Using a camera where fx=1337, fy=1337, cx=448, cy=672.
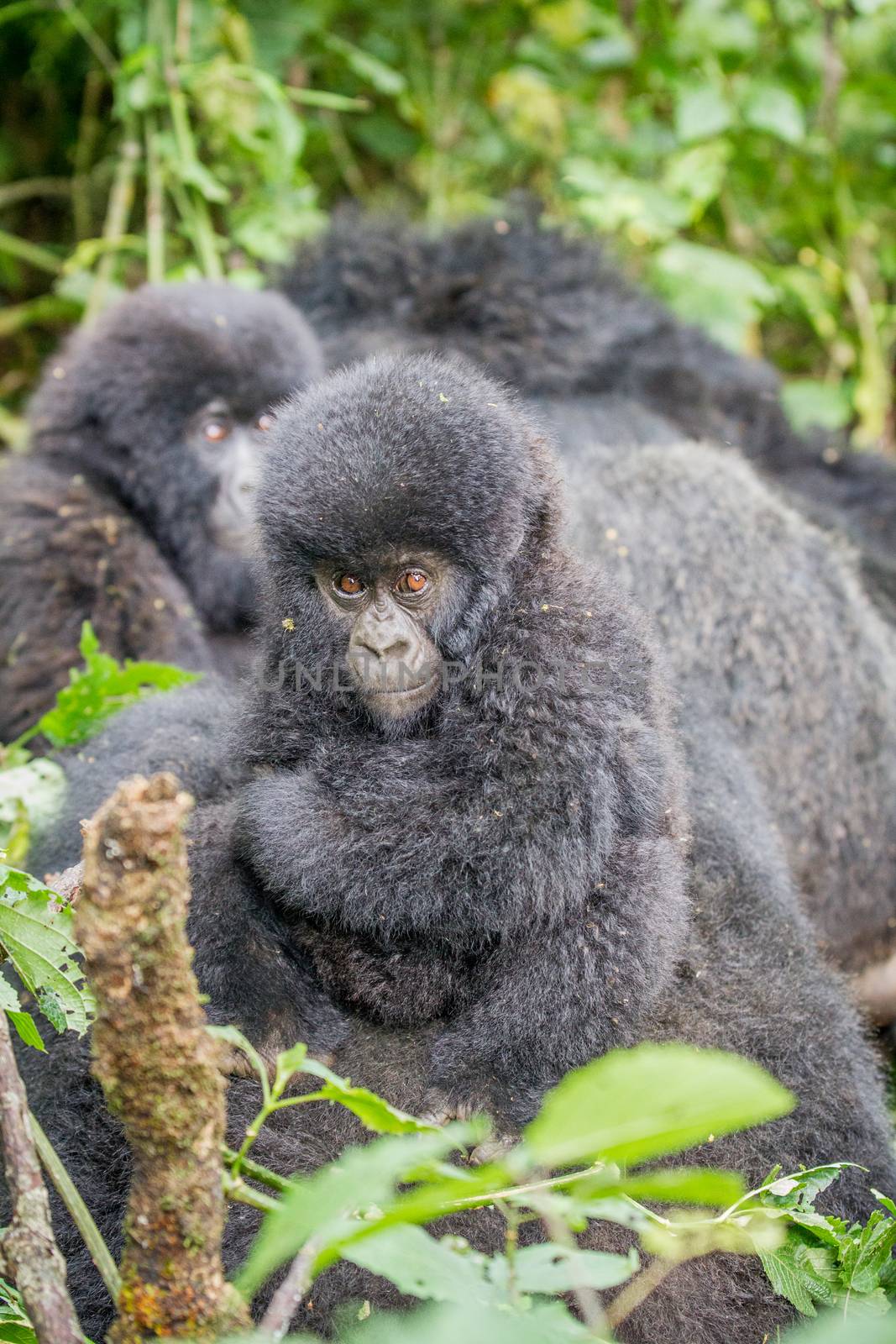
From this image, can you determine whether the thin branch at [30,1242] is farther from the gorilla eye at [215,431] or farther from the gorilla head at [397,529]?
the gorilla eye at [215,431]

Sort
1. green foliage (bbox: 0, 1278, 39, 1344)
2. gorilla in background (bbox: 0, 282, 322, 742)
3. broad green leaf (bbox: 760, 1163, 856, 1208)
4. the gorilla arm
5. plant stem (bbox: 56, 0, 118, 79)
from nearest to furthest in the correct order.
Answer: green foliage (bbox: 0, 1278, 39, 1344)
broad green leaf (bbox: 760, 1163, 856, 1208)
the gorilla arm
gorilla in background (bbox: 0, 282, 322, 742)
plant stem (bbox: 56, 0, 118, 79)

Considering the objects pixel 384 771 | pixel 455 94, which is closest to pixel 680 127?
pixel 455 94

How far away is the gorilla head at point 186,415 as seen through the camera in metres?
3.54

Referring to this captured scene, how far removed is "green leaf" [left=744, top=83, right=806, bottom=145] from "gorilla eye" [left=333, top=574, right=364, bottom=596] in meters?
3.58

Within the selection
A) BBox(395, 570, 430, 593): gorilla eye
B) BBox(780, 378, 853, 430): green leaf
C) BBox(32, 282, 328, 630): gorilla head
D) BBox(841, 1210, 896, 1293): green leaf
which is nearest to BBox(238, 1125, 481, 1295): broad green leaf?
BBox(841, 1210, 896, 1293): green leaf

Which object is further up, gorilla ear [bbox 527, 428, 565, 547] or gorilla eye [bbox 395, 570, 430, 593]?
gorilla ear [bbox 527, 428, 565, 547]

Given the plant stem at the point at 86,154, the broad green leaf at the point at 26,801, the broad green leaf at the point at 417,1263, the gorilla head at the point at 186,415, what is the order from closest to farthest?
the broad green leaf at the point at 417,1263, the broad green leaf at the point at 26,801, the gorilla head at the point at 186,415, the plant stem at the point at 86,154

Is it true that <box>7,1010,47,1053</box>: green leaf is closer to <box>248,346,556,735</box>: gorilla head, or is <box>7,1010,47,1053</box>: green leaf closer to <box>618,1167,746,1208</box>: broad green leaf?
<box>248,346,556,735</box>: gorilla head

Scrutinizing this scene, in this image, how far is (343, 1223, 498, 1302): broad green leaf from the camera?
1046 millimetres

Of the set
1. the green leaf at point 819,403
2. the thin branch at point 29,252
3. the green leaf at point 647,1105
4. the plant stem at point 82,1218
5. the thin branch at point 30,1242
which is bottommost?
the thin branch at point 29,252

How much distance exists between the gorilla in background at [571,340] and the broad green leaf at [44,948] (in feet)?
7.00

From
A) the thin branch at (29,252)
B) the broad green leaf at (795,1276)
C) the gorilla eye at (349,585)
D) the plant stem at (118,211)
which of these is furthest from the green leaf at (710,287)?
the broad green leaf at (795,1276)

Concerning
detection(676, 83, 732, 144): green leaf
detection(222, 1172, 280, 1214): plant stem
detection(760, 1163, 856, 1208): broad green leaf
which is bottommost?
detection(760, 1163, 856, 1208): broad green leaf

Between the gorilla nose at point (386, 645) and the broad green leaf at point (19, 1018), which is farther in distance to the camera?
the gorilla nose at point (386, 645)
